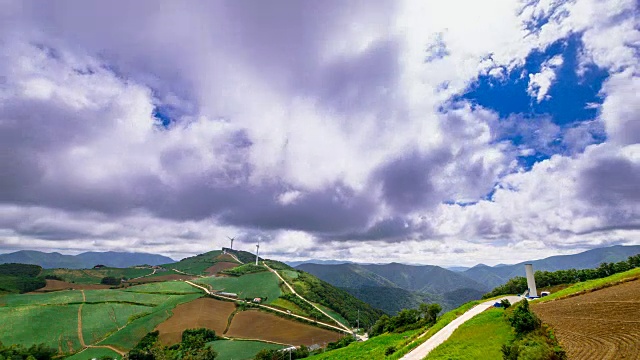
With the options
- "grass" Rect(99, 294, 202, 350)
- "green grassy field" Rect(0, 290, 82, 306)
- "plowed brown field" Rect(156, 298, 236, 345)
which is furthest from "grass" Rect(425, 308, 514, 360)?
"green grassy field" Rect(0, 290, 82, 306)

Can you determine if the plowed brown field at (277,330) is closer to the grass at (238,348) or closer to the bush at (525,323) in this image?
the grass at (238,348)

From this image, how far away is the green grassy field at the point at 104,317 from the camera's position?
14996 centimetres

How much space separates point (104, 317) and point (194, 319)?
50.7 metres

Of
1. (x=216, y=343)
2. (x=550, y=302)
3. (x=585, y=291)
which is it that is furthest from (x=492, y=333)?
(x=216, y=343)

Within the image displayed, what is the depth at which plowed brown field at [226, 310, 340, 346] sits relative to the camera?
14825cm

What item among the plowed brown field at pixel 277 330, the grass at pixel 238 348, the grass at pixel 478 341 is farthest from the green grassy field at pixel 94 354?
the grass at pixel 478 341

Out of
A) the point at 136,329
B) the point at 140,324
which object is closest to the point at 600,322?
the point at 136,329

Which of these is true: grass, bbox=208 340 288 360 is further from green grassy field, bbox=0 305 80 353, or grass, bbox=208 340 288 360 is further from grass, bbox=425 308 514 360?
grass, bbox=425 308 514 360

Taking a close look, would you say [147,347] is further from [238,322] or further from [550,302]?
[550,302]

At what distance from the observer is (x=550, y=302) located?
61594 mm

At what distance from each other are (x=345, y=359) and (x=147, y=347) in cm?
10619

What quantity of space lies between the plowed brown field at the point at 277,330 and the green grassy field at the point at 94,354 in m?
48.5

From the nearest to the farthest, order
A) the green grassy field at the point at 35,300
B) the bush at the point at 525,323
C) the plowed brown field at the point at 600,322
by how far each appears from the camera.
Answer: the plowed brown field at the point at 600,322 < the bush at the point at 525,323 < the green grassy field at the point at 35,300

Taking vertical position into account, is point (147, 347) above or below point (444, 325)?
below
